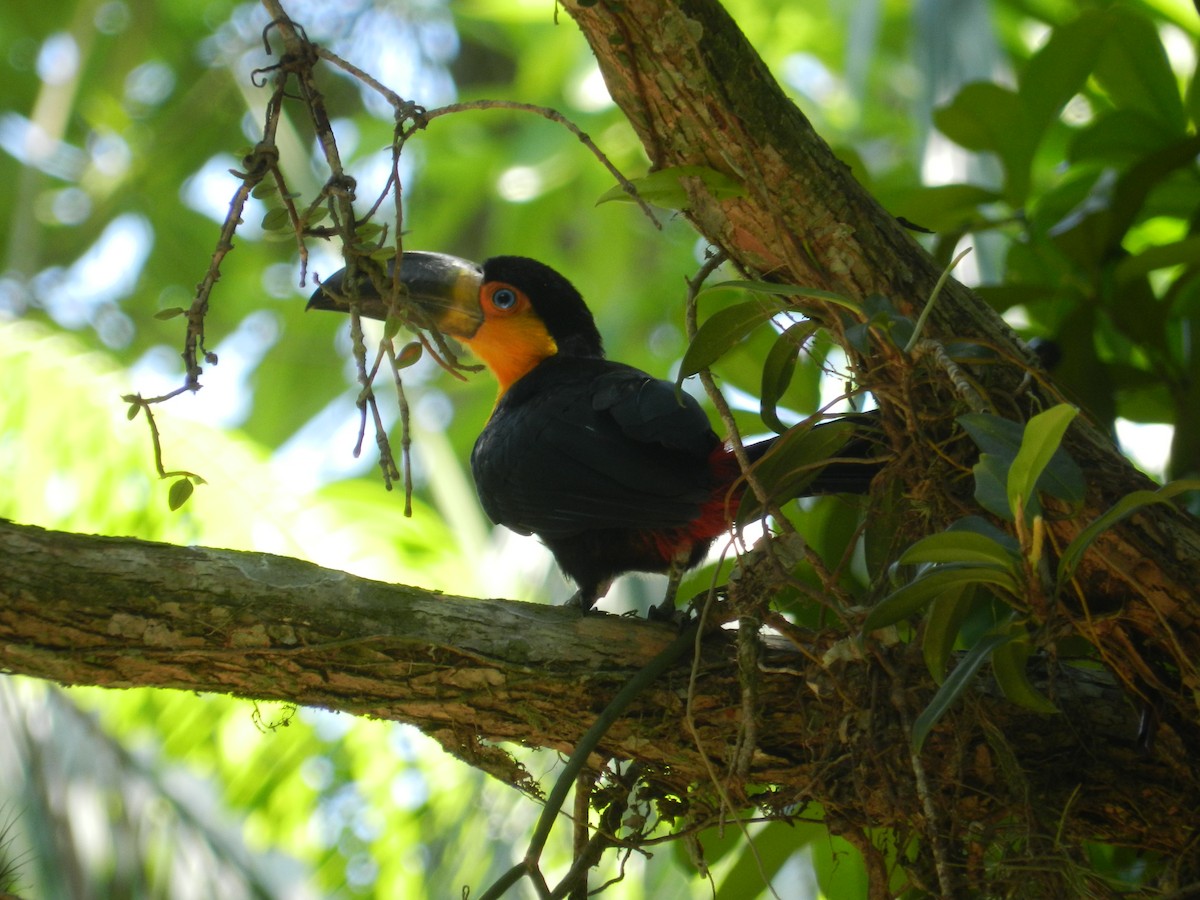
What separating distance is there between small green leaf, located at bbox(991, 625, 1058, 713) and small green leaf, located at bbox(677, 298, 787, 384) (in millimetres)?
553

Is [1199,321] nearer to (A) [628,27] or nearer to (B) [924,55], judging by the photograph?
(B) [924,55]

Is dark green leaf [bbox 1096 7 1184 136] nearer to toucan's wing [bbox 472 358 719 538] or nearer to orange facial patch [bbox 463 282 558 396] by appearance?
toucan's wing [bbox 472 358 719 538]

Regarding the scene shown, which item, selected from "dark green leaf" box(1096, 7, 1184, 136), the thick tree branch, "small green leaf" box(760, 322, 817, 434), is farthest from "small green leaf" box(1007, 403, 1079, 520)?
"dark green leaf" box(1096, 7, 1184, 136)

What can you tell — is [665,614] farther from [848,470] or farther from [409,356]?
[409,356]

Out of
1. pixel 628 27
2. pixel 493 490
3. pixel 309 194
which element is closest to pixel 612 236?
pixel 309 194

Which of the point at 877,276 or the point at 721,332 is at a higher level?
the point at 877,276

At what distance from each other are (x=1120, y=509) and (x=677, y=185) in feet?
2.62

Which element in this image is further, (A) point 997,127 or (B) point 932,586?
(A) point 997,127

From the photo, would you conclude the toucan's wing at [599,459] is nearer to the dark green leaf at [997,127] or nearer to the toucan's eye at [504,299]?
the toucan's eye at [504,299]

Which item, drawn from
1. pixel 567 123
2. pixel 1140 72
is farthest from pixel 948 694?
pixel 1140 72

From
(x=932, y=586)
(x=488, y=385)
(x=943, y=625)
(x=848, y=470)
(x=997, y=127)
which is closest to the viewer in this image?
(x=932, y=586)

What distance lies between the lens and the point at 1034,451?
1346 mm

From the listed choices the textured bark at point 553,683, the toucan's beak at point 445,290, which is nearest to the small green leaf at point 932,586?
the textured bark at point 553,683

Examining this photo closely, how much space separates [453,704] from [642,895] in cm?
146
